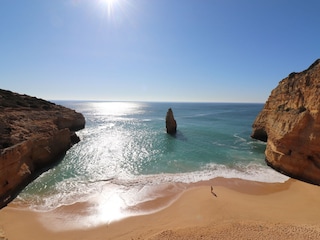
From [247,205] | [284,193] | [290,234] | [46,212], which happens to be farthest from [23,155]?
[284,193]

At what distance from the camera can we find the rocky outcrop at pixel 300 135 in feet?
52.1

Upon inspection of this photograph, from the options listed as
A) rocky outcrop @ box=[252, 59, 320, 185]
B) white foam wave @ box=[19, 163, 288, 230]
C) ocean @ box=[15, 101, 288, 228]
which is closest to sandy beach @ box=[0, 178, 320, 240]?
white foam wave @ box=[19, 163, 288, 230]

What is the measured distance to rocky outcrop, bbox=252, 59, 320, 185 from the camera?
1588 centimetres

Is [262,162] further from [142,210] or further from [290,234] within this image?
[142,210]

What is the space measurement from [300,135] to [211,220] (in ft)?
41.3

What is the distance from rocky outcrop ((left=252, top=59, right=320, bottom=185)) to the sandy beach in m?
2.19

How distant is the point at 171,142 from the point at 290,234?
852 inches

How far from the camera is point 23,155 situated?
17.1 m

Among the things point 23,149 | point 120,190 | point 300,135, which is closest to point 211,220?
point 120,190

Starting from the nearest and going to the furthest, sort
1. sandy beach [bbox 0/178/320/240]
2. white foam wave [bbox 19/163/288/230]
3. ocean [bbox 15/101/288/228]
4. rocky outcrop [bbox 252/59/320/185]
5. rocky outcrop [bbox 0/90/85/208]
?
sandy beach [bbox 0/178/320/240], white foam wave [bbox 19/163/288/230], ocean [bbox 15/101/288/228], rocky outcrop [bbox 0/90/85/208], rocky outcrop [bbox 252/59/320/185]

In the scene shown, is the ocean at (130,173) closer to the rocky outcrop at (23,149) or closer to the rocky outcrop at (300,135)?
the rocky outcrop at (23,149)

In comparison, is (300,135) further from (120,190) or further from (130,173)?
(120,190)

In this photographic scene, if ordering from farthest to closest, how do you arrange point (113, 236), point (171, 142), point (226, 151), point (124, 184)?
1. point (171, 142)
2. point (226, 151)
3. point (124, 184)
4. point (113, 236)

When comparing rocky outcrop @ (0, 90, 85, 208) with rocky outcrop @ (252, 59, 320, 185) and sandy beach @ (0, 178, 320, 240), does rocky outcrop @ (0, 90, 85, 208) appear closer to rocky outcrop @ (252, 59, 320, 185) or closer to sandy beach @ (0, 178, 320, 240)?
sandy beach @ (0, 178, 320, 240)
